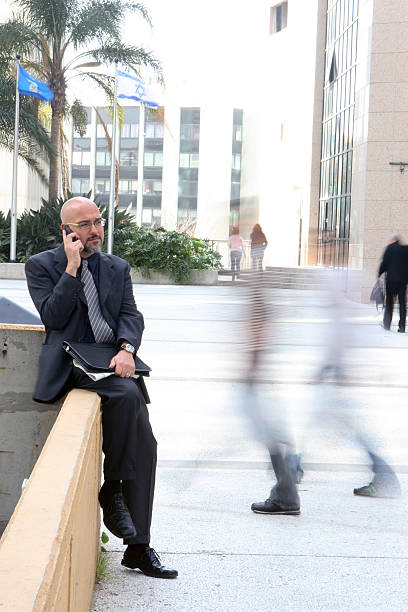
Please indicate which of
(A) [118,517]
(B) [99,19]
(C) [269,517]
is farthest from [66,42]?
(A) [118,517]

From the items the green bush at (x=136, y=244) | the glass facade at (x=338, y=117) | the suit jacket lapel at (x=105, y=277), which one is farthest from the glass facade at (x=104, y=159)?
the suit jacket lapel at (x=105, y=277)

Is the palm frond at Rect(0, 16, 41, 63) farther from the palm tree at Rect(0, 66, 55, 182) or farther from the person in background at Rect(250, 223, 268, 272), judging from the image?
the person in background at Rect(250, 223, 268, 272)

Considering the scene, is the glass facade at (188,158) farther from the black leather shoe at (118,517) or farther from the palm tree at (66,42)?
the black leather shoe at (118,517)

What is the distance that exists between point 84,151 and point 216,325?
4374 inches

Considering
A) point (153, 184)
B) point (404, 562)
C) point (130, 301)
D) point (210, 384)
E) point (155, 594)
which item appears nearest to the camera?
point (155, 594)

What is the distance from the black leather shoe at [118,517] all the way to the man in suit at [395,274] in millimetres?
11527

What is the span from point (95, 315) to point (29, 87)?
26.3 m

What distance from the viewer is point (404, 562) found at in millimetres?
3611

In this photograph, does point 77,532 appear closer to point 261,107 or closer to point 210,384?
point 261,107

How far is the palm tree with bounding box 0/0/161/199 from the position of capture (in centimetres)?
3016

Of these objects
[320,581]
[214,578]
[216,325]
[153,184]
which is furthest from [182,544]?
[153,184]

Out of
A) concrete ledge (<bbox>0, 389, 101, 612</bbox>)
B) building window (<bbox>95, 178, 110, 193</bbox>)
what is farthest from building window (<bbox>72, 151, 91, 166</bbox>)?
concrete ledge (<bbox>0, 389, 101, 612</bbox>)

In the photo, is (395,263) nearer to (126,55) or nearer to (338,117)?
(338,117)

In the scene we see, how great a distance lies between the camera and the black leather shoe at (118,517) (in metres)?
3.28
